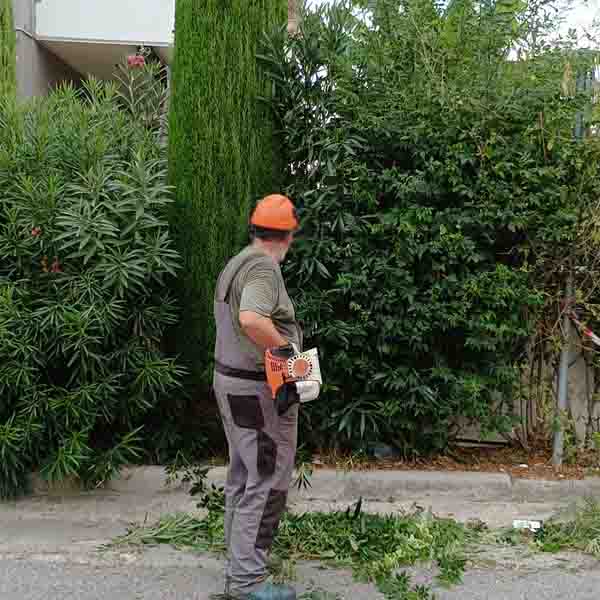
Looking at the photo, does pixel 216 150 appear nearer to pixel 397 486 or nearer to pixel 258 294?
pixel 258 294

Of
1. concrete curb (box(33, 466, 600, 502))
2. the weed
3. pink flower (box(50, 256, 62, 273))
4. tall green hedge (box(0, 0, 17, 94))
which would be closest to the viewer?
the weed

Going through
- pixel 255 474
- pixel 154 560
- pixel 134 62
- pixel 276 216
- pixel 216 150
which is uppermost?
pixel 134 62

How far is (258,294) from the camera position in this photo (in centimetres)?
353

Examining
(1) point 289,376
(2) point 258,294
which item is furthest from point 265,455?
(2) point 258,294

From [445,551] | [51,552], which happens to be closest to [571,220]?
[445,551]

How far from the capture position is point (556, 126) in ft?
17.1

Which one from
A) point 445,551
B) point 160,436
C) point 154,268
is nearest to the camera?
point 445,551

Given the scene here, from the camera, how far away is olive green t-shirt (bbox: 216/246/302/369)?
353 centimetres

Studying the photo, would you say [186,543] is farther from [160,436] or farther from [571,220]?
[571,220]

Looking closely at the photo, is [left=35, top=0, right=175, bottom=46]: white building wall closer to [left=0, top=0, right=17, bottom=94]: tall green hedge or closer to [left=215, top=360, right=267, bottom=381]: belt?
[left=0, top=0, right=17, bottom=94]: tall green hedge

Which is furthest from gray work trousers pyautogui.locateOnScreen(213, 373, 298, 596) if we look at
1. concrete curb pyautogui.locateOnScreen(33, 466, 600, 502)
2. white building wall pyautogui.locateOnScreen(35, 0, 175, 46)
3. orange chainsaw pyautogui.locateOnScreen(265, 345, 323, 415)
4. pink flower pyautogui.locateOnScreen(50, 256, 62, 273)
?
white building wall pyautogui.locateOnScreen(35, 0, 175, 46)

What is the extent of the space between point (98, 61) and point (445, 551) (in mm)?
11909

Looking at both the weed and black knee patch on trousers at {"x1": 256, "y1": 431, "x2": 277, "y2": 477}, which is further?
the weed

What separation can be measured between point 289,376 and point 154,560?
1.64 m
